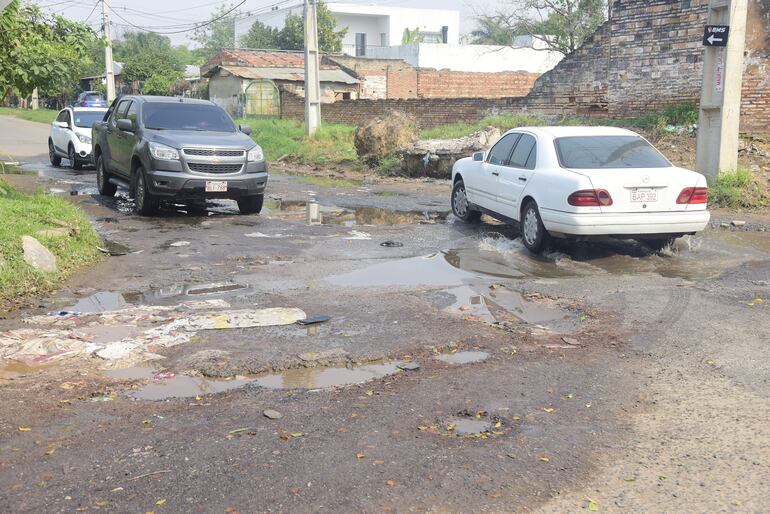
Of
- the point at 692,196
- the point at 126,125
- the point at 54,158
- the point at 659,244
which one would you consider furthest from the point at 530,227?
the point at 54,158

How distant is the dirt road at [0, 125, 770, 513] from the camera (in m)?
3.85

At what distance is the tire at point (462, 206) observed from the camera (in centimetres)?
1260

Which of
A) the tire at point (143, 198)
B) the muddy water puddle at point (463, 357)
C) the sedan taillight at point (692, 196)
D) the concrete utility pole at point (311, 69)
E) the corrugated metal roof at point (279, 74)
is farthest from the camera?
the corrugated metal roof at point (279, 74)

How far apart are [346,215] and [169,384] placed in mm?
8613

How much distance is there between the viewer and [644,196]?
363 inches

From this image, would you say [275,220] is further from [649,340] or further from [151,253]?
[649,340]

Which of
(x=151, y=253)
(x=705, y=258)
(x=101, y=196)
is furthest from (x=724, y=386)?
(x=101, y=196)

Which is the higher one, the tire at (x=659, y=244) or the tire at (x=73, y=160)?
the tire at (x=73, y=160)

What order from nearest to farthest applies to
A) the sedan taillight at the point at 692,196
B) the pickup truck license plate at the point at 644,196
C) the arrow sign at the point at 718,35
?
the pickup truck license plate at the point at 644,196 → the sedan taillight at the point at 692,196 → the arrow sign at the point at 718,35

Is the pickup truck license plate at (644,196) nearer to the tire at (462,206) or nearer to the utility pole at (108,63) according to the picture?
the tire at (462,206)

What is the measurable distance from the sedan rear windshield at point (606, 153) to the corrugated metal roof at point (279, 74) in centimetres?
3534

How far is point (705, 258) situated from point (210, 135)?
8068 millimetres

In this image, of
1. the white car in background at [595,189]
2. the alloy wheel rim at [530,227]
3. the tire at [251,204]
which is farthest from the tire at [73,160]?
the alloy wheel rim at [530,227]

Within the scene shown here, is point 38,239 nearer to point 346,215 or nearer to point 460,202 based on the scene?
point 346,215
